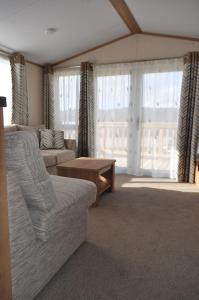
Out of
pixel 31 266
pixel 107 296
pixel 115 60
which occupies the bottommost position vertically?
pixel 107 296

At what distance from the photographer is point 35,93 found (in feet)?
15.5

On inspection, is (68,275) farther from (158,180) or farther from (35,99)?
(35,99)

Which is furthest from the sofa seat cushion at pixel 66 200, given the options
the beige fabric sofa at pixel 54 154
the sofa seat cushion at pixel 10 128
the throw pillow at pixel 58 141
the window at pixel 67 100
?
the window at pixel 67 100

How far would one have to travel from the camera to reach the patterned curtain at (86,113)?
445 centimetres

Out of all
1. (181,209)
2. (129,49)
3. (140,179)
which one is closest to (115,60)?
(129,49)

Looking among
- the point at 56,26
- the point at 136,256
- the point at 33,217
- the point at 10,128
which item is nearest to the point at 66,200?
the point at 33,217

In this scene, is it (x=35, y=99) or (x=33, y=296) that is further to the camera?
(x=35, y=99)

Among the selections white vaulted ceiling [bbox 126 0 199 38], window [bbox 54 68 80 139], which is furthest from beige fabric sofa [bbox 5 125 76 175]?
white vaulted ceiling [bbox 126 0 199 38]

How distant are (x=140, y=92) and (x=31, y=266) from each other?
11.9 ft

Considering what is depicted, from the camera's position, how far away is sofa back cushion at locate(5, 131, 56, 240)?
113 cm

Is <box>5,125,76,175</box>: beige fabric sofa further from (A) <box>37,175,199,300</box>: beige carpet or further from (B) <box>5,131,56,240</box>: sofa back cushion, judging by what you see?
(B) <box>5,131,56,240</box>: sofa back cushion

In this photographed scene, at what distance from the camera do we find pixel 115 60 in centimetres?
439

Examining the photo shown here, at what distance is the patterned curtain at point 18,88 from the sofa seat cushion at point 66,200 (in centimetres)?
254

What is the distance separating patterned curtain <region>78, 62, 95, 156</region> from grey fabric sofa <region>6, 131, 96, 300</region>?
299 cm
